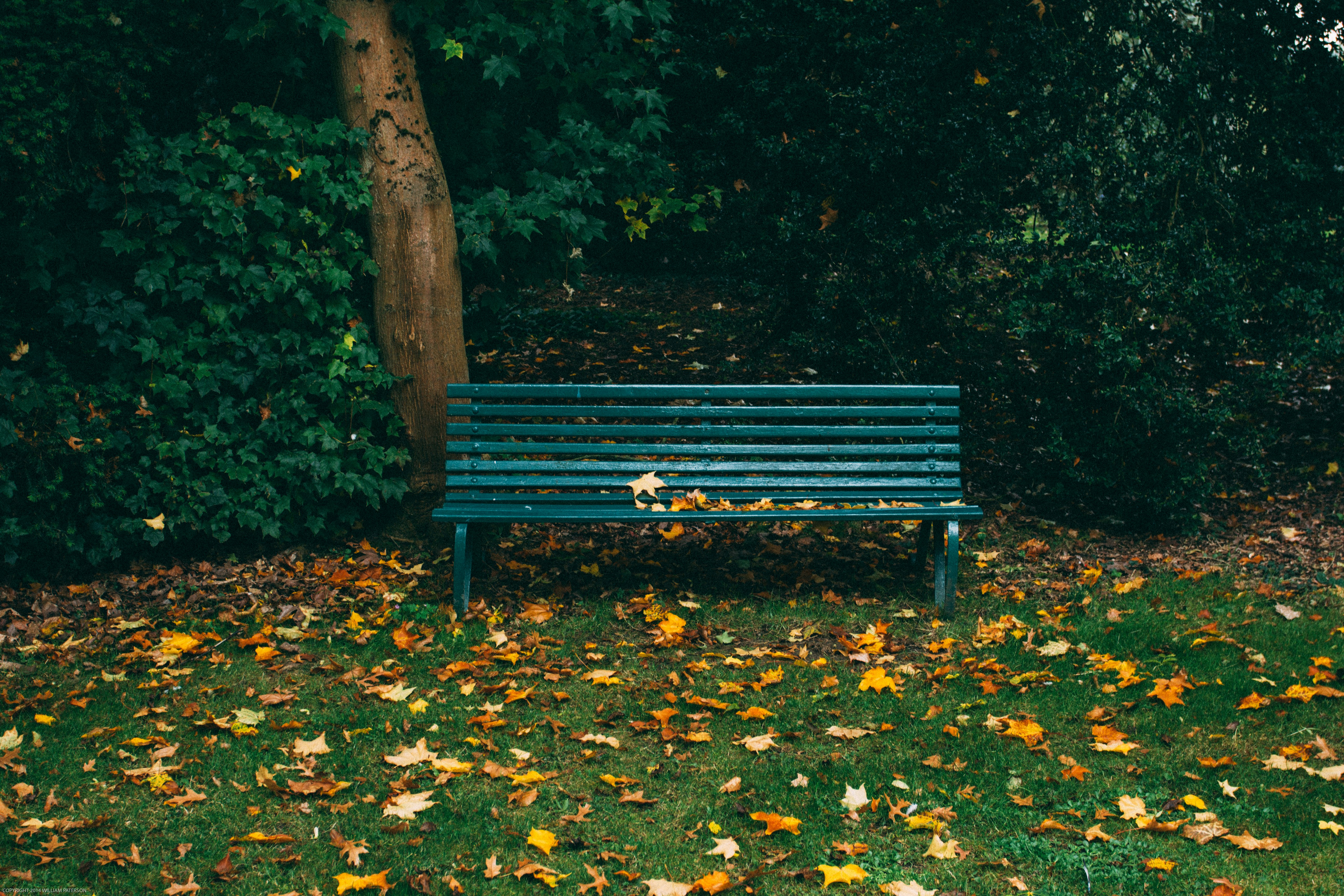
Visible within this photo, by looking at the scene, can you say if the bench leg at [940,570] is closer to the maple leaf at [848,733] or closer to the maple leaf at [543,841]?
the maple leaf at [848,733]

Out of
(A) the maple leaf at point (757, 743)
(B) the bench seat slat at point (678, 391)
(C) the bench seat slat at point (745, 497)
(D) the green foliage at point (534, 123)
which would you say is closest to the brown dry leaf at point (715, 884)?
(A) the maple leaf at point (757, 743)

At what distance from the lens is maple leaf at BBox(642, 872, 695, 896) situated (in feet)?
9.52

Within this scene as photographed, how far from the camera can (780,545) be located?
5.97m

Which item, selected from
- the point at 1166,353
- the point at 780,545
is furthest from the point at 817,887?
the point at 1166,353

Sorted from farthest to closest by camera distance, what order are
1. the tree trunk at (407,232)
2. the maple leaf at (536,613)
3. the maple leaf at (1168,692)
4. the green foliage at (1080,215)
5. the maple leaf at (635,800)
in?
the green foliage at (1080,215) → the tree trunk at (407,232) → the maple leaf at (536,613) → the maple leaf at (1168,692) → the maple leaf at (635,800)

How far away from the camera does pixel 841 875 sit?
2951 millimetres

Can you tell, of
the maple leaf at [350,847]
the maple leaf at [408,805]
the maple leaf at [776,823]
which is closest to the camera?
the maple leaf at [350,847]

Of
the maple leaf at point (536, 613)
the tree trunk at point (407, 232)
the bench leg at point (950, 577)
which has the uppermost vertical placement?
the tree trunk at point (407, 232)

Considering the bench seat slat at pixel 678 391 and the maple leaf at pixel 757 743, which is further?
the bench seat slat at pixel 678 391

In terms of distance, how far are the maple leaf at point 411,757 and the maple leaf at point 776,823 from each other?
3.77 ft

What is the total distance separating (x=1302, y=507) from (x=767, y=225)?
3.79 metres

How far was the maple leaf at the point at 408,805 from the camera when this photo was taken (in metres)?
3.29

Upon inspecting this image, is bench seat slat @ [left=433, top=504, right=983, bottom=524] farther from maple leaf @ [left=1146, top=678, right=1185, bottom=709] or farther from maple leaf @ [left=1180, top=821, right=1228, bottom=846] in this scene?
maple leaf @ [left=1180, top=821, right=1228, bottom=846]

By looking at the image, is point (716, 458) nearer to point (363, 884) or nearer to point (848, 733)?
point (848, 733)
